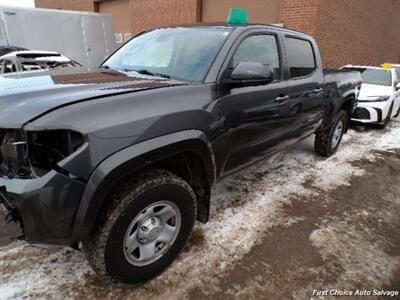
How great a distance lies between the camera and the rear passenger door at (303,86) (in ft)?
11.5

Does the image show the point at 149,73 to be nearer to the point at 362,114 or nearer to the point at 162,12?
the point at 362,114

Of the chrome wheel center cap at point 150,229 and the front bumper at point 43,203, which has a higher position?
the front bumper at point 43,203

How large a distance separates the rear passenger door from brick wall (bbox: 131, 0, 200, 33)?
8.63 meters

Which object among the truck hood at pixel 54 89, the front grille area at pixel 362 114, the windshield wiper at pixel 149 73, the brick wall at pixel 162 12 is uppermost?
the truck hood at pixel 54 89

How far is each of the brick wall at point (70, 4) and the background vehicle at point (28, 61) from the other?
9596 millimetres

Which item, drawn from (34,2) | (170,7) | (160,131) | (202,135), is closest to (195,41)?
(202,135)

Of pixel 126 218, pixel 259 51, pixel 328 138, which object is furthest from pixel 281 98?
pixel 328 138

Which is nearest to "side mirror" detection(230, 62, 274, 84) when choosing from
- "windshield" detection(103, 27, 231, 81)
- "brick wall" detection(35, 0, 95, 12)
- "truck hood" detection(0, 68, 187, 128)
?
"windshield" detection(103, 27, 231, 81)

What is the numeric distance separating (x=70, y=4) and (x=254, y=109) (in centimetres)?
2091

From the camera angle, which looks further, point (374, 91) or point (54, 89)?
point (374, 91)

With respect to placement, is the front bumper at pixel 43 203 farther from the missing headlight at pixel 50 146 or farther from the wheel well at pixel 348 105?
the wheel well at pixel 348 105

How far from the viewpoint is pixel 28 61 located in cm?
880

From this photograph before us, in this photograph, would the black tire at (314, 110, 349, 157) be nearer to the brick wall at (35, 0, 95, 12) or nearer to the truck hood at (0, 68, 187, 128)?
the truck hood at (0, 68, 187, 128)

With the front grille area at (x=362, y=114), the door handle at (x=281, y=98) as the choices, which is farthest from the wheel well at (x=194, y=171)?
the front grille area at (x=362, y=114)
